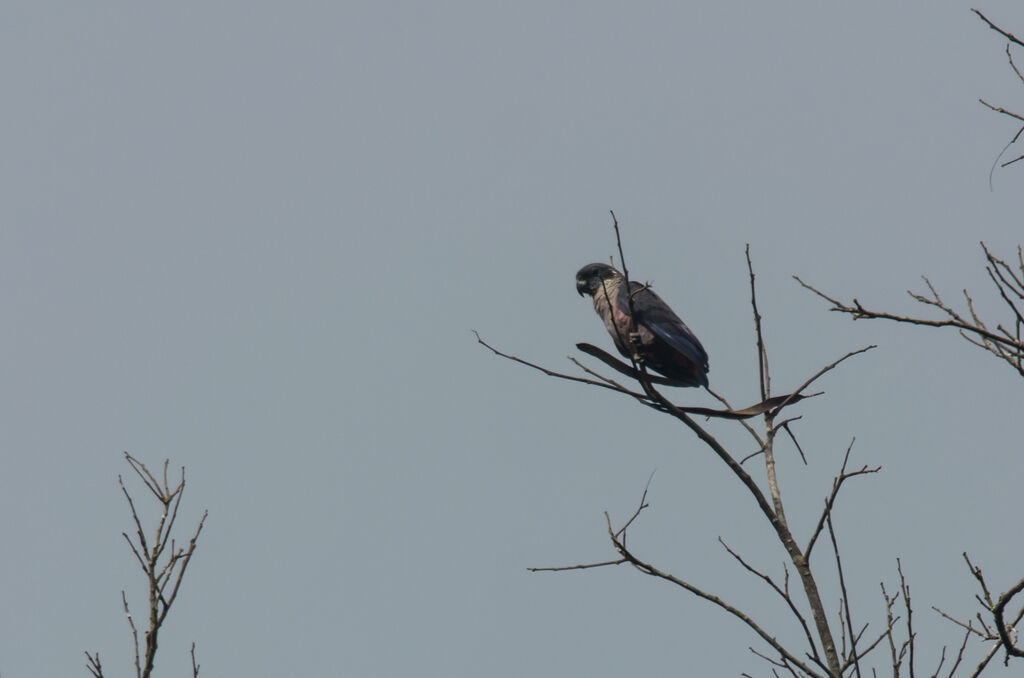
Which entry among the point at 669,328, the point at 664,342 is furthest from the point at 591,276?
the point at 664,342

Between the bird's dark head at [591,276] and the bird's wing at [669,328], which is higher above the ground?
the bird's dark head at [591,276]

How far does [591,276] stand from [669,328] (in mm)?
1622

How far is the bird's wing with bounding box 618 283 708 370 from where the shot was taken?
576 centimetres

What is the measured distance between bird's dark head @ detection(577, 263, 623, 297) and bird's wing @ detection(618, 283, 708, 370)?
50.1 inches

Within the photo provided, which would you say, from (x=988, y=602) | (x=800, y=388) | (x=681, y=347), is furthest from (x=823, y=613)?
(x=681, y=347)

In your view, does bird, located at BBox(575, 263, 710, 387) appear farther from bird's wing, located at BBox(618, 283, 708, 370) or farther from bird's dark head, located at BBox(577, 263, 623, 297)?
bird's dark head, located at BBox(577, 263, 623, 297)

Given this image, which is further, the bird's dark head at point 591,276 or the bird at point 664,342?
the bird's dark head at point 591,276

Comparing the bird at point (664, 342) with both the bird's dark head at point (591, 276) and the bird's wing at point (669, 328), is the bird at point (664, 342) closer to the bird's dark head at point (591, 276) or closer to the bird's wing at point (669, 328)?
the bird's wing at point (669, 328)

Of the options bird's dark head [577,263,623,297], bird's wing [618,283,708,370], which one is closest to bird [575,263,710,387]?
bird's wing [618,283,708,370]

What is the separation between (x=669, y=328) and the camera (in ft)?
19.2

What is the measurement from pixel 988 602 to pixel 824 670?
24.4 inches

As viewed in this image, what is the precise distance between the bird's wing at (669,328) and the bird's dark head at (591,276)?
1.27 metres

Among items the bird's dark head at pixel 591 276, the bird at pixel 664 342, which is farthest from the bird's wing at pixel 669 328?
the bird's dark head at pixel 591 276

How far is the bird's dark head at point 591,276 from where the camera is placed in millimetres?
7324
